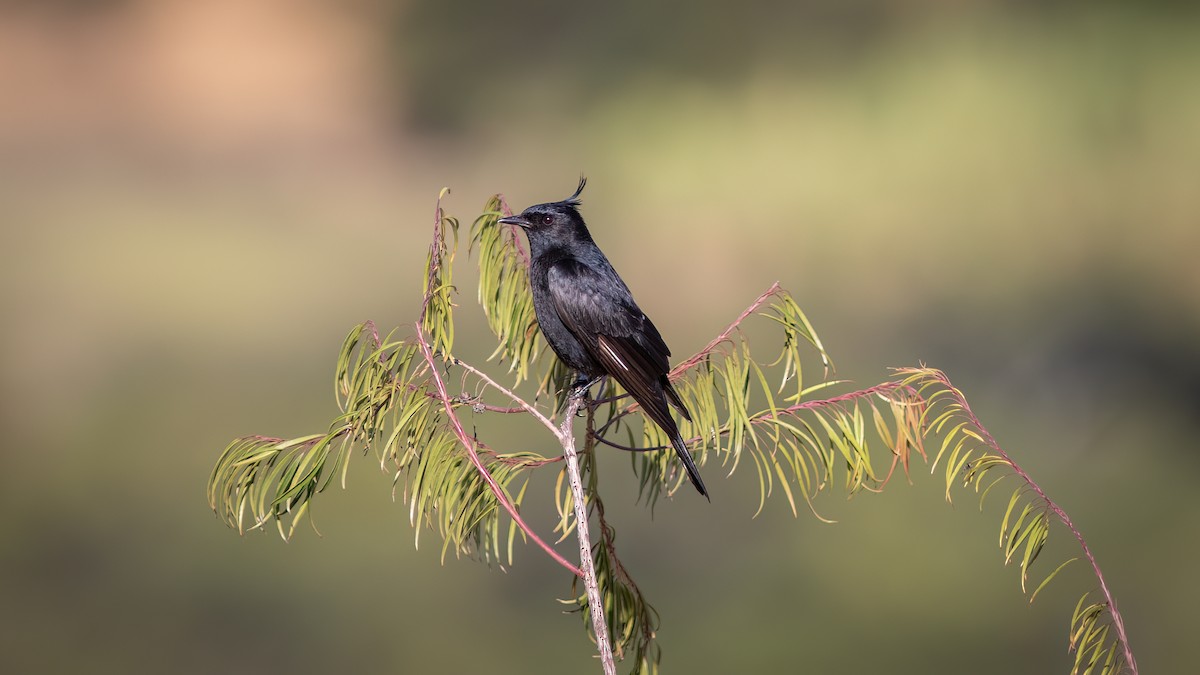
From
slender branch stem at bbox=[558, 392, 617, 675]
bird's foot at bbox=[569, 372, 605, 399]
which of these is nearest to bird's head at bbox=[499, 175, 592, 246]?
bird's foot at bbox=[569, 372, 605, 399]

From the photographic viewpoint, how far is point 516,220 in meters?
2.98

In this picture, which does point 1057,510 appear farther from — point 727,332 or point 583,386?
point 583,386

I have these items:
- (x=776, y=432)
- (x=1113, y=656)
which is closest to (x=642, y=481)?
(x=776, y=432)

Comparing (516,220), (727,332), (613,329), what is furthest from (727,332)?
(516,220)

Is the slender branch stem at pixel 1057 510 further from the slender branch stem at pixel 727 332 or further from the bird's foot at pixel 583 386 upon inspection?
the bird's foot at pixel 583 386

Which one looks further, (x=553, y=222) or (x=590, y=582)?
(x=553, y=222)

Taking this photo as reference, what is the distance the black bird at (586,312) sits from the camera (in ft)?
8.83

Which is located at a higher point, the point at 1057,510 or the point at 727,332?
the point at 727,332

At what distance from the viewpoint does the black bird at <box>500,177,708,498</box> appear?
2691 millimetres

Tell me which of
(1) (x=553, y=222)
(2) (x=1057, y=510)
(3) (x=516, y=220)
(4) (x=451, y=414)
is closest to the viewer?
(2) (x=1057, y=510)

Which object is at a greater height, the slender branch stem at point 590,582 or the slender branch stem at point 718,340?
the slender branch stem at point 718,340

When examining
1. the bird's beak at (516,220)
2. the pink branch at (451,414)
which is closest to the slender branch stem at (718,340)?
the pink branch at (451,414)

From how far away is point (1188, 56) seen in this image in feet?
28.9

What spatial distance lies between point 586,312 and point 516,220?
14.5 inches
